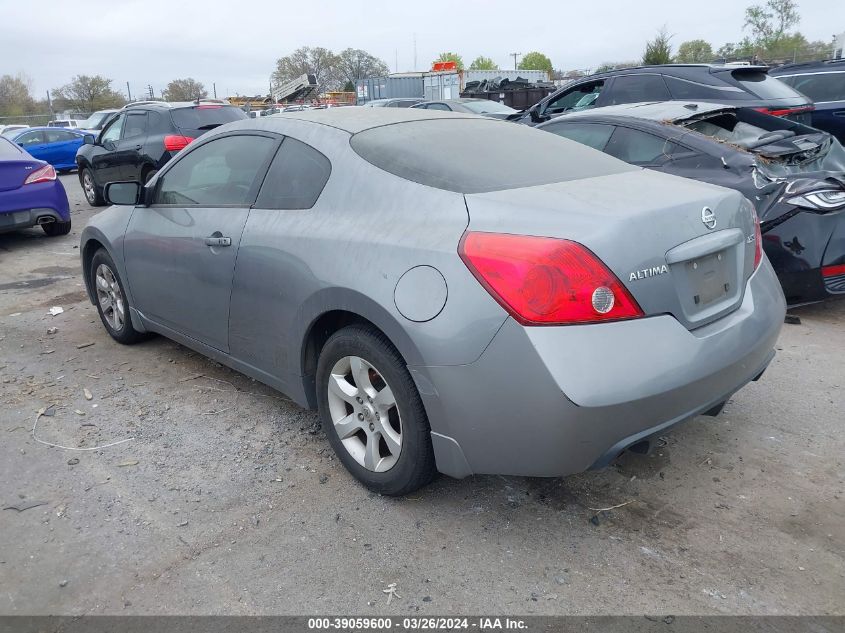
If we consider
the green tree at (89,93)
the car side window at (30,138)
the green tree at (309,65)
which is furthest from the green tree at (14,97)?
the car side window at (30,138)

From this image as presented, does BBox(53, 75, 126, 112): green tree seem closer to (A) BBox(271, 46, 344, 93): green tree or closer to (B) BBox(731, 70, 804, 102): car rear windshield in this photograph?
(A) BBox(271, 46, 344, 93): green tree

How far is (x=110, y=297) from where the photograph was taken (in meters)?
4.86

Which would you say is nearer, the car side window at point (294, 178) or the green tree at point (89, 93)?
the car side window at point (294, 178)

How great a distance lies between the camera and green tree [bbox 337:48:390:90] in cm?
7981

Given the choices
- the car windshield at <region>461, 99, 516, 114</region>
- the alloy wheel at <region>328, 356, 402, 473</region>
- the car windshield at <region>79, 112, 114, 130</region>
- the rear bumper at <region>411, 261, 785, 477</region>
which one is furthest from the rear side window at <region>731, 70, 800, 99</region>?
the car windshield at <region>79, 112, 114, 130</region>

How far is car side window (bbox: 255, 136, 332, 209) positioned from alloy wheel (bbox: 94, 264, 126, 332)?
75.2 inches

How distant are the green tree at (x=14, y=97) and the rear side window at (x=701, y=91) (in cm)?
5946

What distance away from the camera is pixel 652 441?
2.43 meters

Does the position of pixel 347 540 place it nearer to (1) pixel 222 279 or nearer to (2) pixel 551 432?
(2) pixel 551 432

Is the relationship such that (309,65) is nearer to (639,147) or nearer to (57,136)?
(57,136)

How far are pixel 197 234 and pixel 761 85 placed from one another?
6.22 metres

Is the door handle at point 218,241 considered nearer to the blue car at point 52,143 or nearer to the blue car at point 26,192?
the blue car at point 26,192

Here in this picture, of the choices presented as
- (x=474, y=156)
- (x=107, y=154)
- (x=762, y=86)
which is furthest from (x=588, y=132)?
(x=107, y=154)

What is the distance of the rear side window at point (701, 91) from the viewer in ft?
22.9
